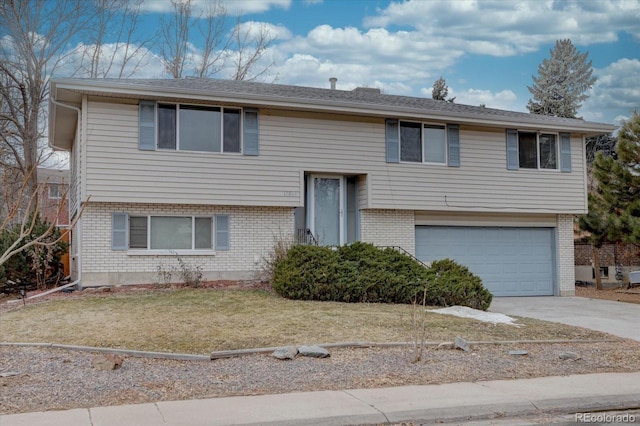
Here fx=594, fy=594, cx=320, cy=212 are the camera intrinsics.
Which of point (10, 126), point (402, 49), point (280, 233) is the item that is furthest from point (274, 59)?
point (280, 233)

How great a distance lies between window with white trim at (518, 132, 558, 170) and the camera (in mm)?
18641

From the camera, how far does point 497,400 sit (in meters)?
6.36

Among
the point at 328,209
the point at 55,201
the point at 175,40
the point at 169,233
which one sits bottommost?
the point at 169,233

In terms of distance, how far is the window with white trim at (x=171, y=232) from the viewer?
596 inches

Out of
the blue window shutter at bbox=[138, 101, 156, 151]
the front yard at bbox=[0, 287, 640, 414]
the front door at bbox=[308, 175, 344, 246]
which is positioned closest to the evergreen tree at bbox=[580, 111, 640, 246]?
the front door at bbox=[308, 175, 344, 246]

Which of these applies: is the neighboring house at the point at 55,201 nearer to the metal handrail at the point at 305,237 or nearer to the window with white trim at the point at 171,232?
the window with white trim at the point at 171,232

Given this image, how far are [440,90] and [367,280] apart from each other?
30335mm

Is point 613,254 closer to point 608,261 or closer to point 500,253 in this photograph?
point 608,261

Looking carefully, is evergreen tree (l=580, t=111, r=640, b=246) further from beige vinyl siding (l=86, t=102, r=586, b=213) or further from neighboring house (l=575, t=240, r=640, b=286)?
neighboring house (l=575, t=240, r=640, b=286)

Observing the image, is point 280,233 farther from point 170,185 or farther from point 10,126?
point 10,126

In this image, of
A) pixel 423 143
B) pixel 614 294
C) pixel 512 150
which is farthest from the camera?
pixel 614 294

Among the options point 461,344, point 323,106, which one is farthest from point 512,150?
point 461,344

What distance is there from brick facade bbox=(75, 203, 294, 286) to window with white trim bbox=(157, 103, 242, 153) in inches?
63.2

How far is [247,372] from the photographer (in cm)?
738
